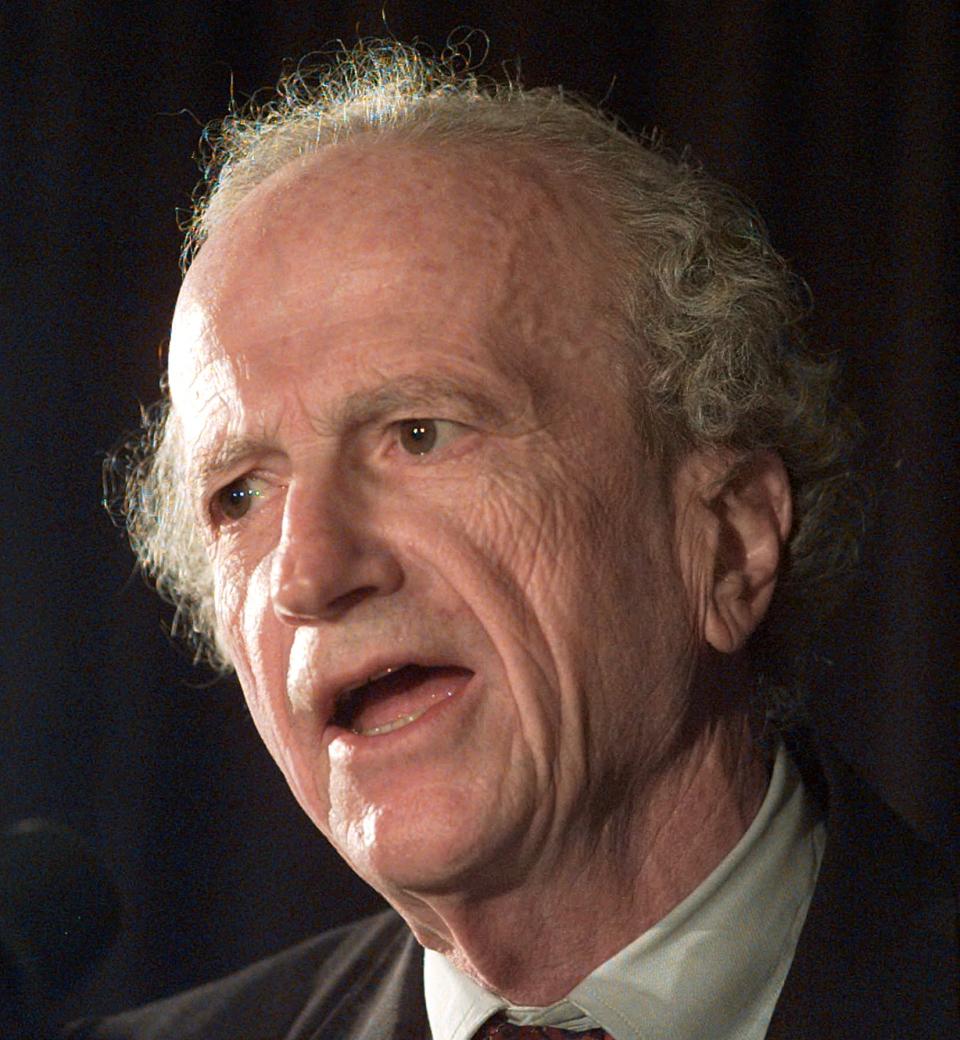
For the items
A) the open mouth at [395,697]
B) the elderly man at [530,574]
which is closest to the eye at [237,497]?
the elderly man at [530,574]

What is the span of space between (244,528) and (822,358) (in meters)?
0.92

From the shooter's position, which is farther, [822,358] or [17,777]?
[17,777]

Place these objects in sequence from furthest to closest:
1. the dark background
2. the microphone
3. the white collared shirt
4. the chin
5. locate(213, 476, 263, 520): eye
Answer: the dark background < the microphone < locate(213, 476, 263, 520): eye < the white collared shirt < the chin

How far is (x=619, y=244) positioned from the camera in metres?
1.66

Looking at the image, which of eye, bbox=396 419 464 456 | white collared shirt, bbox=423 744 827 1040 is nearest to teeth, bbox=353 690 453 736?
eye, bbox=396 419 464 456

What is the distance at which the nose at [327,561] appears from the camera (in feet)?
4.73

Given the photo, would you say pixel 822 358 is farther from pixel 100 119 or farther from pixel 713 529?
pixel 100 119

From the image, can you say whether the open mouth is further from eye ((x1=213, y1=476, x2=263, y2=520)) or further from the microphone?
the microphone

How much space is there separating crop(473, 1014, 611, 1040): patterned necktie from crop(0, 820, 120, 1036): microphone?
0.77 m

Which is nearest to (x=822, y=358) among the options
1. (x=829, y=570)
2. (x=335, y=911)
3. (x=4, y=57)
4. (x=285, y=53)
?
(x=829, y=570)

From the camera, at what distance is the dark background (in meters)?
2.38

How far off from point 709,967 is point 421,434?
2.12 ft

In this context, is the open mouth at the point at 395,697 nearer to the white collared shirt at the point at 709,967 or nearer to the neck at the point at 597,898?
the neck at the point at 597,898

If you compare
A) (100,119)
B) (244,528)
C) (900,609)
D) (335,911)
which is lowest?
(335,911)
